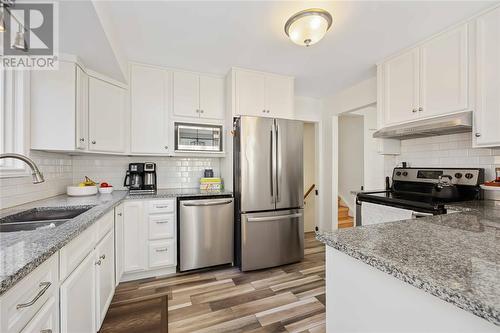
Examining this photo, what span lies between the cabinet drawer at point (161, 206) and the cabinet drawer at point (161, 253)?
34 cm

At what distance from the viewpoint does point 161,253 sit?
7.89 ft

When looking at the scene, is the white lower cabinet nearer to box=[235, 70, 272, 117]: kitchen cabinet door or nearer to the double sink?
the double sink

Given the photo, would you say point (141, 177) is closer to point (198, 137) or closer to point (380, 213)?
point (198, 137)

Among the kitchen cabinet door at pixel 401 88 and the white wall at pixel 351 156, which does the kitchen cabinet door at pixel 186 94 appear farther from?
the white wall at pixel 351 156

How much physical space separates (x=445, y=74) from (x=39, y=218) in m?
3.44

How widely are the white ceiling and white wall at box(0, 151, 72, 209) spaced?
133cm

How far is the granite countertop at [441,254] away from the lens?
48cm

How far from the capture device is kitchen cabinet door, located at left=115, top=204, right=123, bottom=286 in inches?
80.7

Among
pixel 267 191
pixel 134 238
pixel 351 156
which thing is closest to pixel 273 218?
pixel 267 191

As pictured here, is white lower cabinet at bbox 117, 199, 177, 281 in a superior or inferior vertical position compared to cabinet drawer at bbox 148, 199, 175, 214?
inferior

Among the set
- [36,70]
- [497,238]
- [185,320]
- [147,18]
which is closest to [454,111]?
[497,238]

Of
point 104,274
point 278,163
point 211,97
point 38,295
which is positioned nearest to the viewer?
point 38,295

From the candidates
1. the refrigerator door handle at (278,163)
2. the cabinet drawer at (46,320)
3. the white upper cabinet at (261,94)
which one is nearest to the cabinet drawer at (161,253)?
the refrigerator door handle at (278,163)

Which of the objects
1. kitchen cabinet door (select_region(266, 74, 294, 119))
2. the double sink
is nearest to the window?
the double sink
